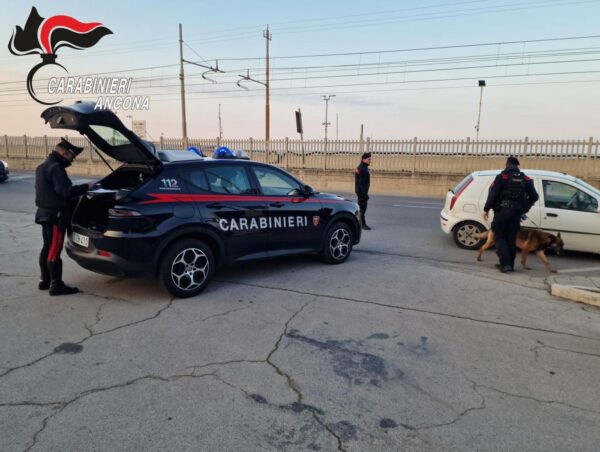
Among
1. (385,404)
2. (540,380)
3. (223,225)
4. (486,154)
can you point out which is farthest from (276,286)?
(486,154)

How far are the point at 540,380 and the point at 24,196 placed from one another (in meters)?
16.7

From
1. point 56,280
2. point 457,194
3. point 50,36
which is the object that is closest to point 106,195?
point 56,280

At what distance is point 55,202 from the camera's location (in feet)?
15.5

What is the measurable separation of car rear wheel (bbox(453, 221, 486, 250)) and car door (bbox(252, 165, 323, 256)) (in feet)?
10.3

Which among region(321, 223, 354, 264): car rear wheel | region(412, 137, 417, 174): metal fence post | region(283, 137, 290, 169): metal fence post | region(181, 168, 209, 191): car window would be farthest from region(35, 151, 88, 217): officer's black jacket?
region(283, 137, 290, 169): metal fence post

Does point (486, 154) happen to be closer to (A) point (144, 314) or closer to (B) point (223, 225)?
(B) point (223, 225)

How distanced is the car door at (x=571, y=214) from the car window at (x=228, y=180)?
522 cm

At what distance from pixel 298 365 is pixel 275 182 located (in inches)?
119

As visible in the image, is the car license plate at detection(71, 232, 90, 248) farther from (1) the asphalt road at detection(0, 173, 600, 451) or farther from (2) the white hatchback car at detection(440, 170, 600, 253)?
(2) the white hatchback car at detection(440, 170, 600, 253)

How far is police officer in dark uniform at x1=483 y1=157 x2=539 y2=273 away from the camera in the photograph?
6.18 meters

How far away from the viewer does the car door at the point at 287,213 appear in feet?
18.7

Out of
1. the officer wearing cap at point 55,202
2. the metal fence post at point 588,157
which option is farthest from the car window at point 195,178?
the metal fence post at point 588,157

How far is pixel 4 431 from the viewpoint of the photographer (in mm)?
2535

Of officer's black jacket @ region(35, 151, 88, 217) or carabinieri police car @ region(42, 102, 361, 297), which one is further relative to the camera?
officer's black jacket @ region(35, 151, 88, 217)
